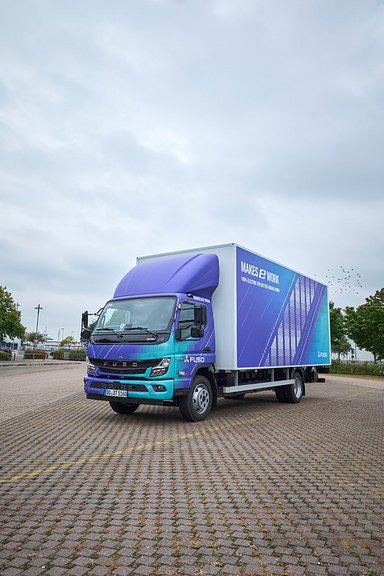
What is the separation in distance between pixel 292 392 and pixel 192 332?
601cm

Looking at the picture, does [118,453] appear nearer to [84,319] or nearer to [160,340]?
[160,340]

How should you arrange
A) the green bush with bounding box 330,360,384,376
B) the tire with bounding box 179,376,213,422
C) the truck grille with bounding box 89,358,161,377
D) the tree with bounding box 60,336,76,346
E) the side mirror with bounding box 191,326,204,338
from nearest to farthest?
the truck grille with bounding box 89,358,161,377 < the tire with bounding box 179,376,213,422 < the side mirror with bounding box 191,326,204,338 < the green bush with bounding box 330,360,384,376 < the tree with bounding box 60,336,76,346

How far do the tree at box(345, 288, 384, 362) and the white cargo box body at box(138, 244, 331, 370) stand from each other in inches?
1039

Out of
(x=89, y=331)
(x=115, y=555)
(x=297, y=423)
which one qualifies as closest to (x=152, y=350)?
(x=89, y=331)

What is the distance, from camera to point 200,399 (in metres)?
9.91

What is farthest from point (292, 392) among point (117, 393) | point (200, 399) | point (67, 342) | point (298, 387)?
point (67, 342)

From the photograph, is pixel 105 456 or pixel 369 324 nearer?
pixel 105 456

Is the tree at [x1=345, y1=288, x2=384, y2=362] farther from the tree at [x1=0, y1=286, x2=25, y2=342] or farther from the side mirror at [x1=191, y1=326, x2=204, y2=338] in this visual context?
the side mirror at [x1=191, y1=326, x2=204, y2=338]

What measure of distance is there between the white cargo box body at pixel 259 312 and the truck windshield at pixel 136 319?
5.42ft

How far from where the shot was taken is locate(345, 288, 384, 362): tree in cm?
3984

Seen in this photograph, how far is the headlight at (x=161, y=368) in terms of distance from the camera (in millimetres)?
8969

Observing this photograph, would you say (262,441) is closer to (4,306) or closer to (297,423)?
(297,423)

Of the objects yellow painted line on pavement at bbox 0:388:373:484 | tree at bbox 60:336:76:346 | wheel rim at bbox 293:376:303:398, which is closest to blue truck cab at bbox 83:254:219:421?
yellow painted line on pavement at bbox 0:388:373:484

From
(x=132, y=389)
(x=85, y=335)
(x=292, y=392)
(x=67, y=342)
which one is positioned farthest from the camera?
(x=67, y=342)
